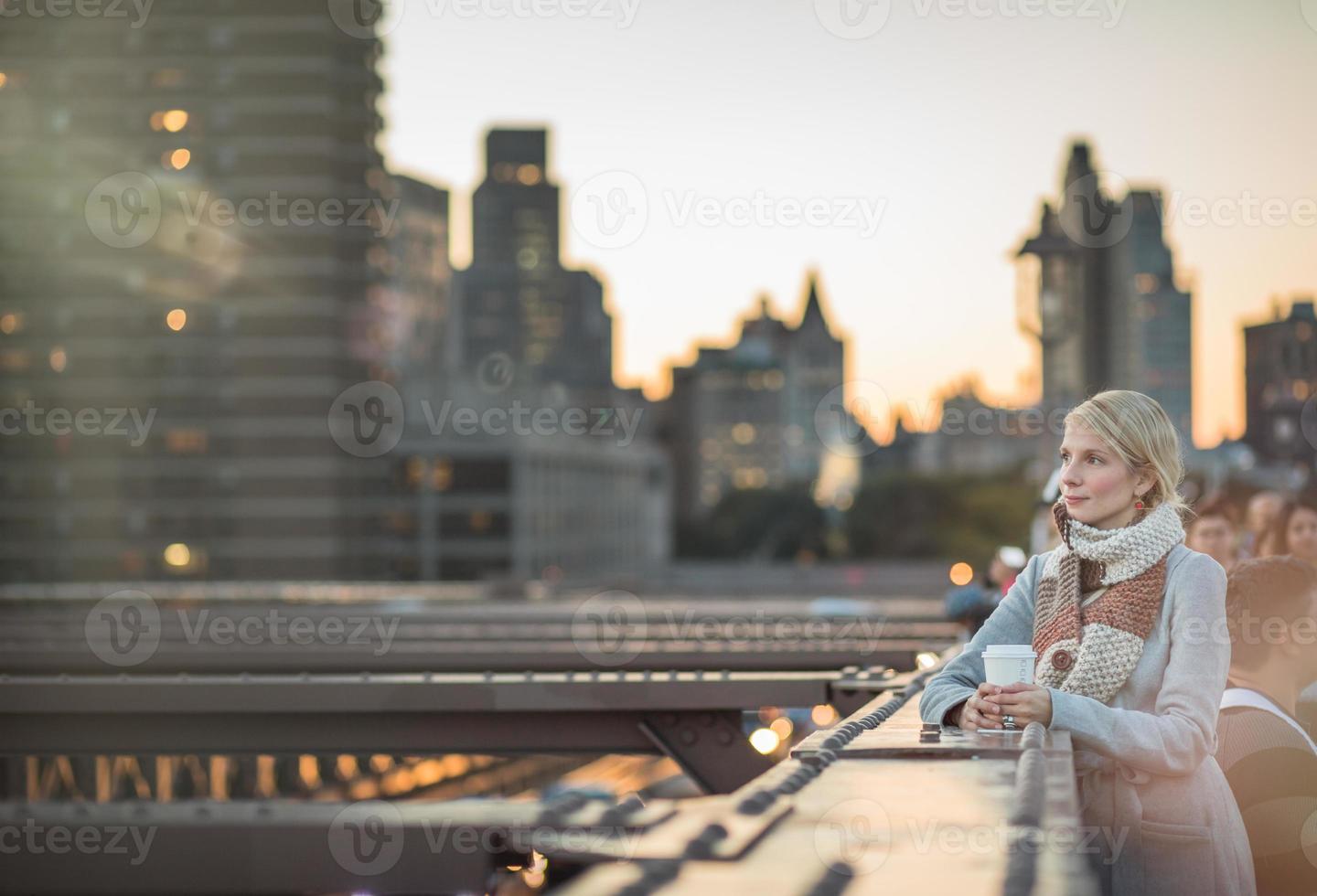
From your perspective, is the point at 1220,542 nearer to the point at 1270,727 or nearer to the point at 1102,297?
the point at 1270,727

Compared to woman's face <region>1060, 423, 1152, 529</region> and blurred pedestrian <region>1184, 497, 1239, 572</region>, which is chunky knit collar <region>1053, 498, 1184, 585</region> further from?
blurred pedestrian <region>1184, 497, 1239, 572</region>

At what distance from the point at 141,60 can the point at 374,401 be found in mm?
29247

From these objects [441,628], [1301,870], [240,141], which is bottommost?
[441,628]

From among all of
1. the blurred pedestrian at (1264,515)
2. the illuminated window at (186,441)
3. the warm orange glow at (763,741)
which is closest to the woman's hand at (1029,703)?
the blurred pedestrian at (1264,515)

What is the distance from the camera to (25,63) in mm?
116000

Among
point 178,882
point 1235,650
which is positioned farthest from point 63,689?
point 1235,650

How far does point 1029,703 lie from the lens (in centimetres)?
445

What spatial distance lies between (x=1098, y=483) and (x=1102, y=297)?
321ft

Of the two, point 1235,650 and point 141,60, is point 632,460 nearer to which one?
point 141,60

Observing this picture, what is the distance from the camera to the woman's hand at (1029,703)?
4453 mm

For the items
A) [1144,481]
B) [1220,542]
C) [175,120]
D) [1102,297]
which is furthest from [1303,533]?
[175,120]

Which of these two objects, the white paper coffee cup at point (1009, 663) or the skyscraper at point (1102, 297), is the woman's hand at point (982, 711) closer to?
the white paper coffee cup at point (1009, 663)

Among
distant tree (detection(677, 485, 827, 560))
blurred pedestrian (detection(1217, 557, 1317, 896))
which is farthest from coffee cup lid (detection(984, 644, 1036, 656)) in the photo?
distant tree (detection(677, 485, 827, 560))

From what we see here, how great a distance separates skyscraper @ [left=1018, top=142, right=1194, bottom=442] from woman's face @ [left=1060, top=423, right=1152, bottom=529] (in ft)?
1.45
